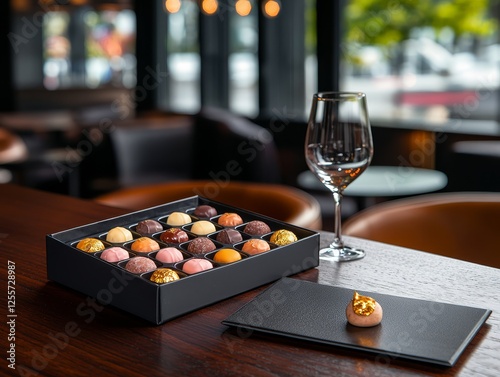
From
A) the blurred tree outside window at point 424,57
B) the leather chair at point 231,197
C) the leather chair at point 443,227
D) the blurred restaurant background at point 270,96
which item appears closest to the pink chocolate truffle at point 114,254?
the leather chair at point 443,227

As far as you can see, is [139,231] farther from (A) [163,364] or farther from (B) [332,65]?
(B) [332,65]

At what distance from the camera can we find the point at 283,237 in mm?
1087

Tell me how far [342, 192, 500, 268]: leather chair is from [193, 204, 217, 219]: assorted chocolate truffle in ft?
1.57

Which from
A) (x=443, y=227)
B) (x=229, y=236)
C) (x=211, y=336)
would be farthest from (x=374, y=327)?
(x=443, y=227)

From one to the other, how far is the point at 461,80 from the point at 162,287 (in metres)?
4.60

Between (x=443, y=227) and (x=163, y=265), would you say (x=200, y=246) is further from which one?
(x=443, y=227)

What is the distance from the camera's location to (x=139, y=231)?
1132 millimetres

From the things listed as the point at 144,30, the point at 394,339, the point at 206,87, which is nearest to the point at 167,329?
the point at 394,339

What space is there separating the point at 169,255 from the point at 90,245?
12 centimetres

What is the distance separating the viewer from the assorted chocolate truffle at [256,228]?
112cm

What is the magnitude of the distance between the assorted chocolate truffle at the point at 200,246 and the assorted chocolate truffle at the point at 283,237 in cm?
9

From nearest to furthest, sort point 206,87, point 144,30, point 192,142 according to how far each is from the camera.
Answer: point 192,142 → point 206,87 → point 144,30

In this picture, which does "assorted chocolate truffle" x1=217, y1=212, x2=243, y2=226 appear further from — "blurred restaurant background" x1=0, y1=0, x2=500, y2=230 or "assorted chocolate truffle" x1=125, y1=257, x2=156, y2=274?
"blurred restaurant background" x1=0, y1=0, x2=500, y2=230

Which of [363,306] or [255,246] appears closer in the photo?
[363,306]
